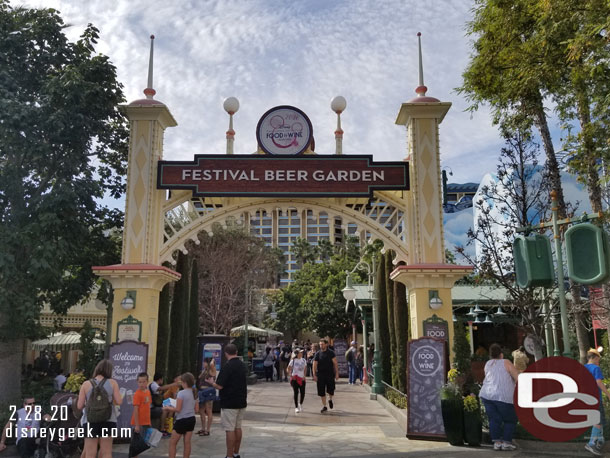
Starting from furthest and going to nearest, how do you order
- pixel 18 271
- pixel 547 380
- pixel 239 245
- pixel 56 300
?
pixel 239 245, pixel 56 300, pixel 18 271, pixel 547 380

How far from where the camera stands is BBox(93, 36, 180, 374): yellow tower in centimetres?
1241

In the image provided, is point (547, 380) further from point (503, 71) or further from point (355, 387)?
point (355, 387)

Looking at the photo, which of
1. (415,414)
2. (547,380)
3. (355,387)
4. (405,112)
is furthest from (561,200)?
(547,380)

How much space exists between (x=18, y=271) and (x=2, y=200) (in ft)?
7.18

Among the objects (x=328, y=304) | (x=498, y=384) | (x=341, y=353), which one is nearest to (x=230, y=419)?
(x=498, y=384)

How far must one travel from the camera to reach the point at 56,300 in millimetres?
14195

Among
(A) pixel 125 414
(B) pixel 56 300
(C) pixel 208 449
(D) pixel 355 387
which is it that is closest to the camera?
(C) pixel 208 449

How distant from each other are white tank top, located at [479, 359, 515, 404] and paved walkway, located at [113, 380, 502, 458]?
0.81m

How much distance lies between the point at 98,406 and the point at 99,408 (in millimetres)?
26

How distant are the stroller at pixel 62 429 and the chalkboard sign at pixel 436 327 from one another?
7507mm

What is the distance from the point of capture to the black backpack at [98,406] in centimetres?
621

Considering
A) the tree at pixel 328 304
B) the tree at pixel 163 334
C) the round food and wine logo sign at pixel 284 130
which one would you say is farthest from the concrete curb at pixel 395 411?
the tree at pixel 328 304

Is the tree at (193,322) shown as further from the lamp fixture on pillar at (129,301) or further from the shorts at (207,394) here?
the shorts at (207,394)

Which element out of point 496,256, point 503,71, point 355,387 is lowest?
point 355,387
